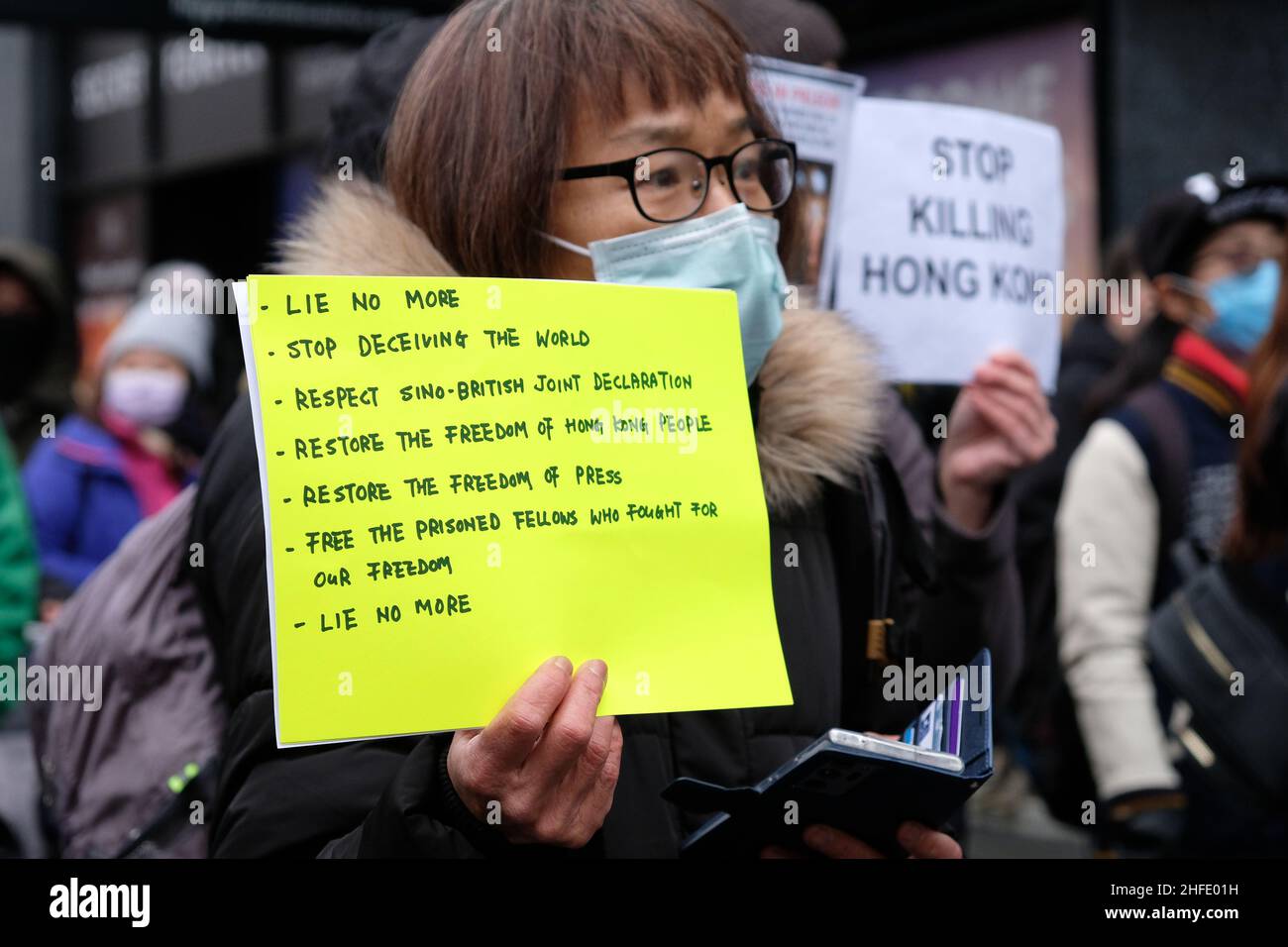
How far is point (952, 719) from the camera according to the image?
6.06 ft

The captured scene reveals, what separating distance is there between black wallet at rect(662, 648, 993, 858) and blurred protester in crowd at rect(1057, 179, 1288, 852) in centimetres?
207

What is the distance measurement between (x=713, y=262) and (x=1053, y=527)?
2.36 metres

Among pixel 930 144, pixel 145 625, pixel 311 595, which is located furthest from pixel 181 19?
pixel 311 595

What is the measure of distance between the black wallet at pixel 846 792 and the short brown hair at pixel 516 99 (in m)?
0.71

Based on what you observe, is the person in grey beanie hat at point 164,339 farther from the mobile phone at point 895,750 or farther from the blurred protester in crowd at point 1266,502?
the mobile phone at point 895,750

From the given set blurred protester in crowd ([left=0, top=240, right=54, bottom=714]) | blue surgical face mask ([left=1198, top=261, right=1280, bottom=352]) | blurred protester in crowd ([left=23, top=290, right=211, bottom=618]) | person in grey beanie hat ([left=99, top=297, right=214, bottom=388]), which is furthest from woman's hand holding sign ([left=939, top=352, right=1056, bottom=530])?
person in grey beanie hat ([left=99, top=297, right=214, bottom=388])

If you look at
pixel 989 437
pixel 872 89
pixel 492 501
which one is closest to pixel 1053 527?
pixel 989 437

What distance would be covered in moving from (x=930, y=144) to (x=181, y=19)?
427 cm

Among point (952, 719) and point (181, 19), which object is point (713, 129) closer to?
point (952, 719)

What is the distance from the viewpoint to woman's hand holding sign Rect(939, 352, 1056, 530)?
2.62 m

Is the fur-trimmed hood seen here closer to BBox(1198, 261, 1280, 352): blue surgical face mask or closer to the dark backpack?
the dark backpack

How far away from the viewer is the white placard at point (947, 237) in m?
2.99

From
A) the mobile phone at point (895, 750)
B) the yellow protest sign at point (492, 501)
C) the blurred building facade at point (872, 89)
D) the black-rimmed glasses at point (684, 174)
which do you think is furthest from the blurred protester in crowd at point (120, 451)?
the mobile phone at point (895, 750)

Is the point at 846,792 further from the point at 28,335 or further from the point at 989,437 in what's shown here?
the point at 28,335
